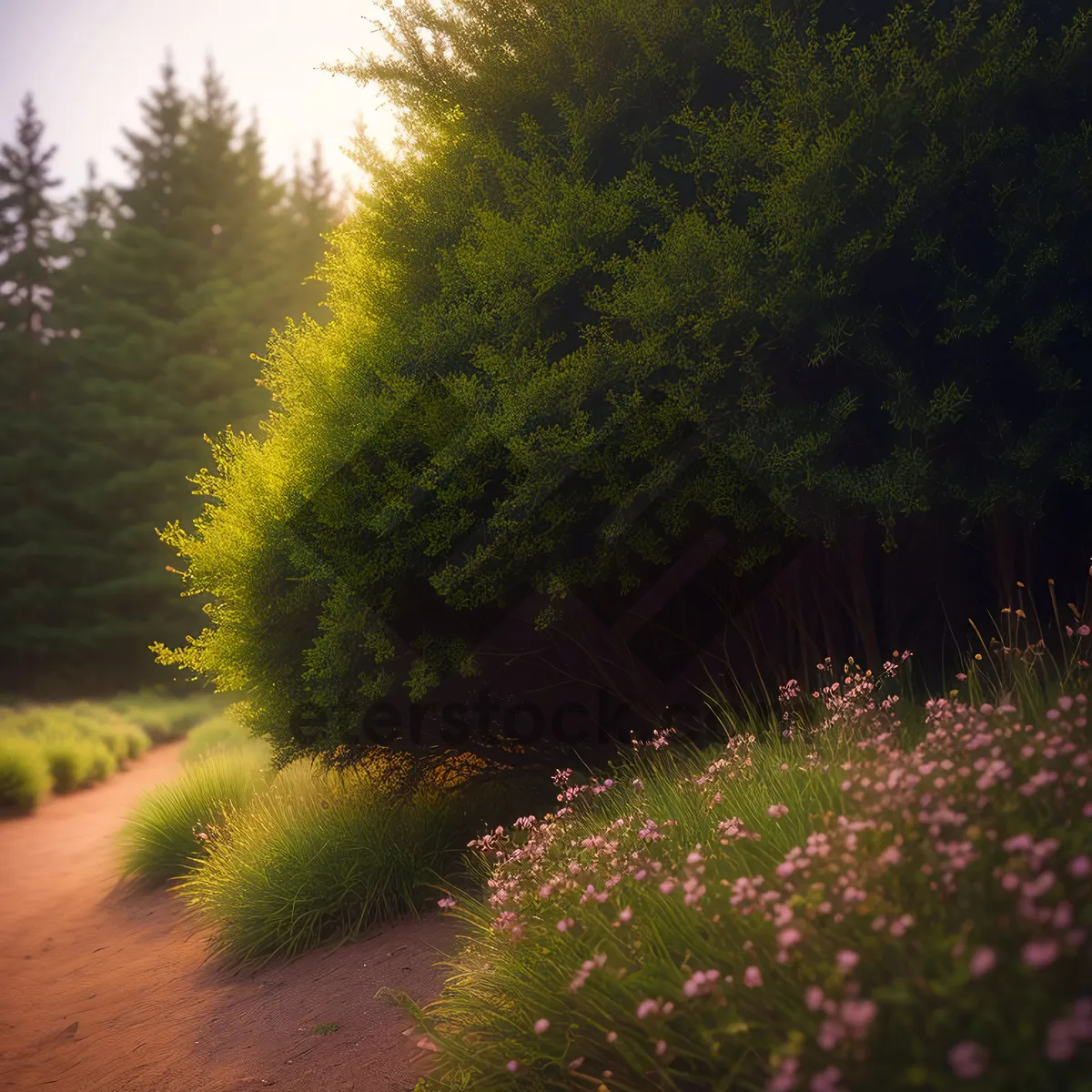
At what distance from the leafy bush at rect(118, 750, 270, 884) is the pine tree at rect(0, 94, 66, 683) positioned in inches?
847

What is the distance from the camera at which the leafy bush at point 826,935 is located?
2.03 meters

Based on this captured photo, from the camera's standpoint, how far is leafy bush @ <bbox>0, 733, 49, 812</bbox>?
12.3 meters

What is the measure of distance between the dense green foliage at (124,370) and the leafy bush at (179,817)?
20.3 m

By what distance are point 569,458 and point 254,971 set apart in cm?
436

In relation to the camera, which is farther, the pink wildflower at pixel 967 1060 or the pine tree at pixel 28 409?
the pine tree at pixel 28 409

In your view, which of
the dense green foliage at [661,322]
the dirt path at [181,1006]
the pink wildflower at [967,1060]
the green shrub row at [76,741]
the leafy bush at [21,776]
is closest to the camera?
the pink wildflower at [967,1060]

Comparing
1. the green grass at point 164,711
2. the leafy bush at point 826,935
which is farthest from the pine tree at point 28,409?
the leafy bush at point 826,935

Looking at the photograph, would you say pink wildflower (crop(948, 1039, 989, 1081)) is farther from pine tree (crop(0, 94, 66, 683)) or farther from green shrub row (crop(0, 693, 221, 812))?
pine tree (crop(0, 94, 66, 683))

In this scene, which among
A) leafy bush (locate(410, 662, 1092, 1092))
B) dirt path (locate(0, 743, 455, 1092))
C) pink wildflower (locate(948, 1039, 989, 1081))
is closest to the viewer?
pink wildflower (locate(948, 1039, 989, 1081))

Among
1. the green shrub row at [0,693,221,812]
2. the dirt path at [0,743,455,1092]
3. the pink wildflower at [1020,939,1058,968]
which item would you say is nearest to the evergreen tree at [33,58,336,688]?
the green shrub row at [0,693,221,812]

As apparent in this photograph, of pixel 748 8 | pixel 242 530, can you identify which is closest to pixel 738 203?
pixel 748 8

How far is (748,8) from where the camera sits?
225 inches

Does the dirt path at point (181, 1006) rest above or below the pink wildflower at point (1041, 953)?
below

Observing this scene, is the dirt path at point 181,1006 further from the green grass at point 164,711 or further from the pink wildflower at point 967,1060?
the green grass at point 164,711
